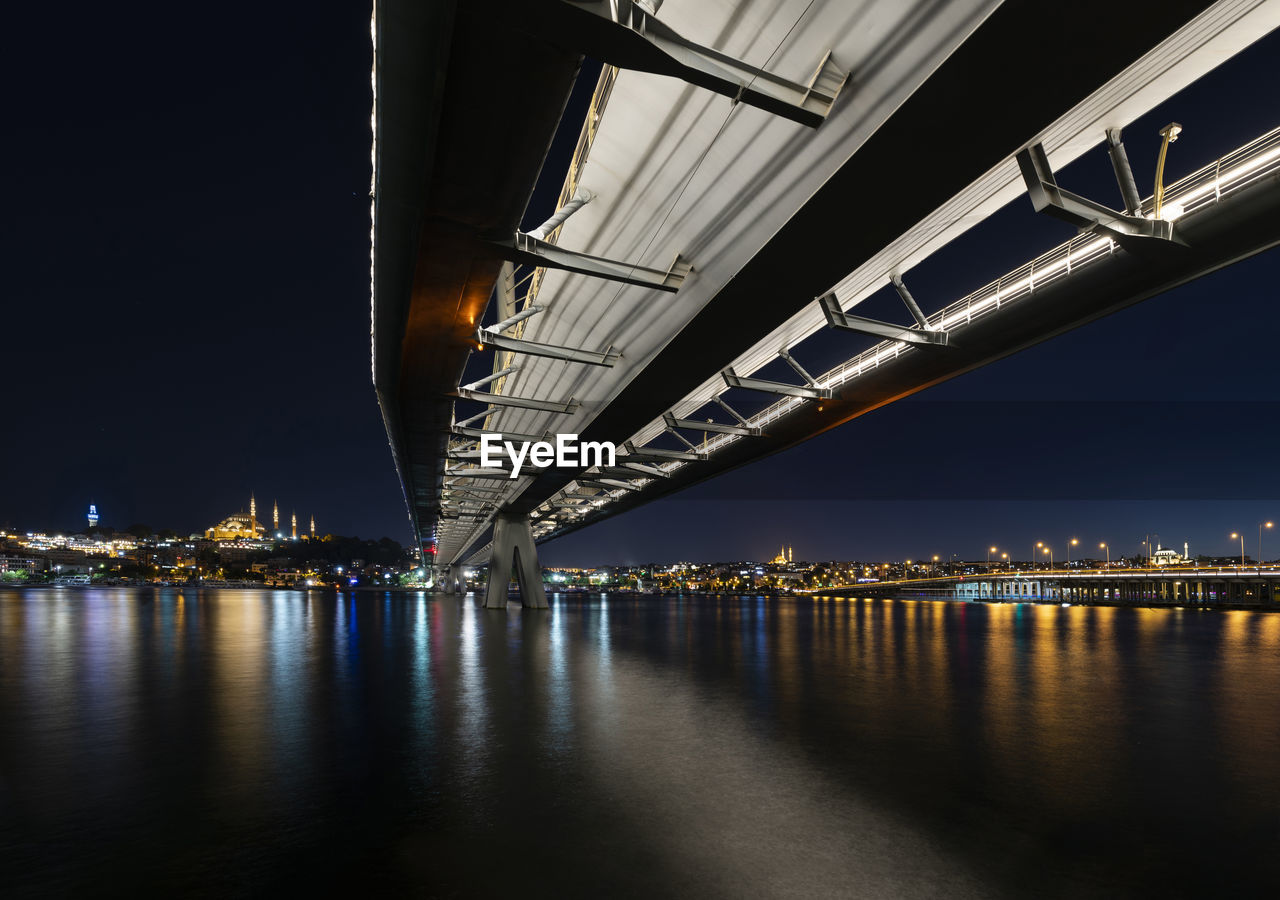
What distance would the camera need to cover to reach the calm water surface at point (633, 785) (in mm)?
4750

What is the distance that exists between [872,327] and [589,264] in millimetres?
8018

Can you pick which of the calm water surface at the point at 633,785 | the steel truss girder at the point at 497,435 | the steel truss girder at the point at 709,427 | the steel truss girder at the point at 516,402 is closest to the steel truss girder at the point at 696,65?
the calm water surface at the point at 633,785

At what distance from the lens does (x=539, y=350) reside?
1809 centimetres

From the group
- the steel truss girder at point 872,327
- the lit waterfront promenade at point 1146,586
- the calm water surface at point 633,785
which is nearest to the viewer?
the calm water surface at point 633,785

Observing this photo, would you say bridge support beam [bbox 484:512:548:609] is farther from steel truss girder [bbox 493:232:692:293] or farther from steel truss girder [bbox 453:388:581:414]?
steel truss girder [bbox 493:232:692:293]

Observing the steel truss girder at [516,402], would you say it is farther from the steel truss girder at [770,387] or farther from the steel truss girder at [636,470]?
the steel truss girder at [636,470]

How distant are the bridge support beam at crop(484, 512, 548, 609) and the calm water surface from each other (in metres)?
39.1

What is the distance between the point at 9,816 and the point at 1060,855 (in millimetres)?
8467

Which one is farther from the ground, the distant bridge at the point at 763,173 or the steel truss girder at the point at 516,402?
the distant bridge at the point at 763,173

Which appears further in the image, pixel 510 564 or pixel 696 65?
pixel 510 564

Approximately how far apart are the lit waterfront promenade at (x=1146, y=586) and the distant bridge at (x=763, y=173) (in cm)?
10437

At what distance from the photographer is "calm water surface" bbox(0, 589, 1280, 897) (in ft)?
15.6

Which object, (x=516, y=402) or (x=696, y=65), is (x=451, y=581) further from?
(x=696, y=65)

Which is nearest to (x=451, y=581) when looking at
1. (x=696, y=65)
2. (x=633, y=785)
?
(x=633, y=785)
